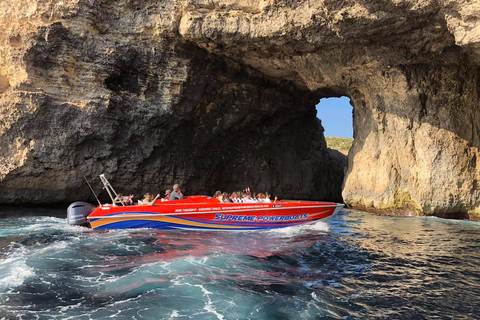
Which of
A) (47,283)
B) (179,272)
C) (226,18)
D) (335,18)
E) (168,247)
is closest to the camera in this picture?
(47,283)

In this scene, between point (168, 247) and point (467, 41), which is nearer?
point (168, 247)

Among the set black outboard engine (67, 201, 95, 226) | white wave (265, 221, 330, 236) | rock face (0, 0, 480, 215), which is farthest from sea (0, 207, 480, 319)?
rock face (0, 0, 480, 215)

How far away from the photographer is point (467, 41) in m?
10.9

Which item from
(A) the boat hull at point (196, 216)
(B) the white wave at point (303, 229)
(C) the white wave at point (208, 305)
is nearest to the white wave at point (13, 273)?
(C) the white wave at point (208, 305)

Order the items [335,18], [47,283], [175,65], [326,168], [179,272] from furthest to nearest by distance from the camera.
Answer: [326,168], [175,65], [335,18], [179,272], [47,283]

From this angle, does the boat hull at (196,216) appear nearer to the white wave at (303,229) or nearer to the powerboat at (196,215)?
the powerboat at (196,215)

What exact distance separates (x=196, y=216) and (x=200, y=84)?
25.3ft

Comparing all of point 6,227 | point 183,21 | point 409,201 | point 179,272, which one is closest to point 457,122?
point 409,201

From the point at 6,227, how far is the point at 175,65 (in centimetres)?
902

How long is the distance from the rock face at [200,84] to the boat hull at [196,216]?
4.89 metres

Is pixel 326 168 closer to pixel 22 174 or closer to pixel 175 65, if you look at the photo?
pixel 175 65

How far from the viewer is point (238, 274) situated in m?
7.18

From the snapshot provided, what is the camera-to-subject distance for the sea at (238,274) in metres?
5.55

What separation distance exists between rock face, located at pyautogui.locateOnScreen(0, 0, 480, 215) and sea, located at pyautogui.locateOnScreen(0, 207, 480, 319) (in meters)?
4.09
